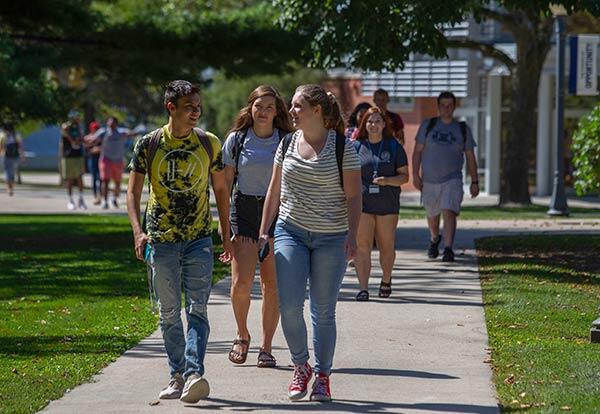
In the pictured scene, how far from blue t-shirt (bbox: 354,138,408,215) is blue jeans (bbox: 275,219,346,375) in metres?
4.30

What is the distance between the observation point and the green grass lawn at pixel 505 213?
23.8 meters

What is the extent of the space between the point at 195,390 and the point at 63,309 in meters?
4.60

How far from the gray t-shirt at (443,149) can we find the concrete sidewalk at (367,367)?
218cm

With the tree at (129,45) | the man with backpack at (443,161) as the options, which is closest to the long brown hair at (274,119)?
the man with backpack at (443,161)

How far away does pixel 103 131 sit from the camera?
29.0 m

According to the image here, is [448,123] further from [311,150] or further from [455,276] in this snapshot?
[311,150]

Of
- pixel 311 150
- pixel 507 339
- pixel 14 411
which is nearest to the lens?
pixel 14 411

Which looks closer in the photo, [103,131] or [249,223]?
[249,223]

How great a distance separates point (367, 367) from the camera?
873 centimetres

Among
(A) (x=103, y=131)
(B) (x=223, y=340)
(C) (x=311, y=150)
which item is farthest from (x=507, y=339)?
(A) (x=103, y=131)

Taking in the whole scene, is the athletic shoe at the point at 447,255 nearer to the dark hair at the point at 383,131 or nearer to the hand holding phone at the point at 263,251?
the dark hair at the point at 383,131

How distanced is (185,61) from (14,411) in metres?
13.7

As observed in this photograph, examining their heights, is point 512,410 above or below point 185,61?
below

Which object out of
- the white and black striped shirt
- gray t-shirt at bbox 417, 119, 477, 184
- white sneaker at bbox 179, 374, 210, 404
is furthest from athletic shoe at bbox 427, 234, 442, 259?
white sneaker at bbox 179, 374, 210, 404
